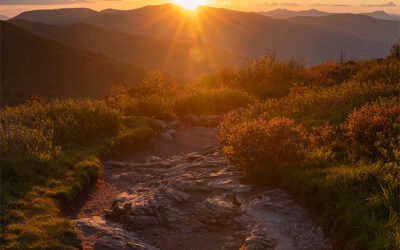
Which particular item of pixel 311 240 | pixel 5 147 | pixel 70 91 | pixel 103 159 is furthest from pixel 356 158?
pixel 70 91

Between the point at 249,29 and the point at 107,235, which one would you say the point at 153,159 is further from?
the point at 249,29

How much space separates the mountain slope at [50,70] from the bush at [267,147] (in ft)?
110

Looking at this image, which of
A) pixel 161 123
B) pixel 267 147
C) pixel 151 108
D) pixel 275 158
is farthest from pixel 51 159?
A: pixel 151 108

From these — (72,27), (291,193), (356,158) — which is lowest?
(291,193)

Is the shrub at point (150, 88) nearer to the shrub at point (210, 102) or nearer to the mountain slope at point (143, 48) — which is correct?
the shrub at point (210, 102)

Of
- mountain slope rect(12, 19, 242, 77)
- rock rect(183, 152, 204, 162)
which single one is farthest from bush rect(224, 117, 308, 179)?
mountain slope rect(12, 19, 242, 77)

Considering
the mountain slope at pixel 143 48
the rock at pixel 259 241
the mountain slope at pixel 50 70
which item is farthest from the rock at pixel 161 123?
the mountain slope at pixel 143 48

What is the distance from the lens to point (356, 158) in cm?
573

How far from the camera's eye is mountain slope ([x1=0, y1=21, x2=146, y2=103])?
1516 inches

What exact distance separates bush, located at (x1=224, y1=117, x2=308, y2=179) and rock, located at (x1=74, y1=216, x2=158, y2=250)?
8.36ft

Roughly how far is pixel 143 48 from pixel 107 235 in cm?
8671

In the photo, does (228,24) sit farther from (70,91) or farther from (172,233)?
(172,233)

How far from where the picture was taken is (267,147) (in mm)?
6117

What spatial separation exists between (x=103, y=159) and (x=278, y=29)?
Result: 145m
